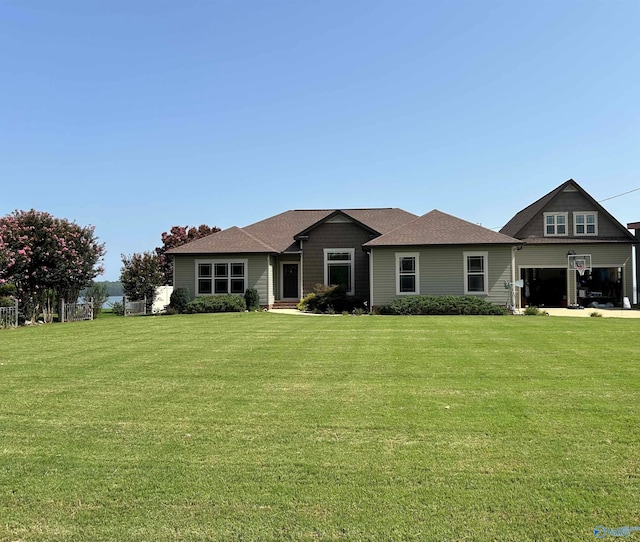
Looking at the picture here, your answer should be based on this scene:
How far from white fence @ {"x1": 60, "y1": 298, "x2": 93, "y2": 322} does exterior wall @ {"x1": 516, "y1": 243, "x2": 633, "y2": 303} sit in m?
22.8

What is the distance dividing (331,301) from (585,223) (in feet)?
52.9

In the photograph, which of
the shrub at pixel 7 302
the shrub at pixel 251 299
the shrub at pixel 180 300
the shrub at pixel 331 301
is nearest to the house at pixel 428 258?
the shrub at pixel 251 299

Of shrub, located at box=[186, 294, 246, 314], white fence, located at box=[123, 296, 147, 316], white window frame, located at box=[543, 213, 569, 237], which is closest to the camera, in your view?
shrub, located at box=[186, 294, 246, 314]

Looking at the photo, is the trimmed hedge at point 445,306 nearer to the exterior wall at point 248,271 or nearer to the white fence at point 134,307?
the exterior wall at point 248,271

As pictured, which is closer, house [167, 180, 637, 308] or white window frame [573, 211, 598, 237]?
house [167, 180, 637, 308]

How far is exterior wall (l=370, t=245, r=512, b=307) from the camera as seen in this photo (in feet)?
73.9

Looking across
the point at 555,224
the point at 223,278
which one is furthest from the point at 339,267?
the point at 555,224

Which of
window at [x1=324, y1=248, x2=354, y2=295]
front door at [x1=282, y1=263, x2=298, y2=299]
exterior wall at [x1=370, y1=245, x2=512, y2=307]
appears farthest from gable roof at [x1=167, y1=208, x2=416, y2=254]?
exterior wall at [x1=370, y1=245, x2=512, y2=307]

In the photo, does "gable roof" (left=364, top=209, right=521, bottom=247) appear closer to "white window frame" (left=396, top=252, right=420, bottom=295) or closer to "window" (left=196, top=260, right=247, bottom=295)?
"white window frame" (left=396, top=252, right=420, bottom=295)

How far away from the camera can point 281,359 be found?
9.30 meters

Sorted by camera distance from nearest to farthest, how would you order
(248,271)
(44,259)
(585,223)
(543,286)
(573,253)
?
(44,259) < (248,271) < (573,253) < (585,223) < (543,286)

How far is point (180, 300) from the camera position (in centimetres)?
2394

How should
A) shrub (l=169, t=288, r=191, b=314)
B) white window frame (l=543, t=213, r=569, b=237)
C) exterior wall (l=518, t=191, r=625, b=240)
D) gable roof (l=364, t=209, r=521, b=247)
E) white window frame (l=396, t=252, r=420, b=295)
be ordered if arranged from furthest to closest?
white window frame (l=543, t=213, r=569, b=237), exterior wall (l=518, t=191, r=625, b=240), shrub (l=169, t=288, r=191, b=314), white window frame (l=396, t=252, r=420, b=295), gable roof (l=364, t=209, r=521, b=247)

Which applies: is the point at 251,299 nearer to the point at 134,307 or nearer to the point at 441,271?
the point at 134,307
